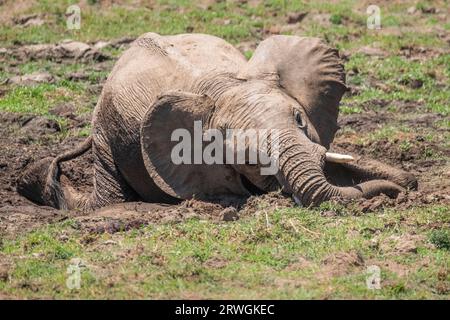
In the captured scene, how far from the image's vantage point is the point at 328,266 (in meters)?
9.81

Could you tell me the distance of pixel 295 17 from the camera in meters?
19.0

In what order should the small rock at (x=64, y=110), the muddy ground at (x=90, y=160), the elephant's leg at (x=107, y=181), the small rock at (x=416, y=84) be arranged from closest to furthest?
the muddy ground at (x=90, y=160) → the elephant's leg at (x=107, y=181) → the small rock at (x=64, y=110) → the small rock at (x=416, y=84)

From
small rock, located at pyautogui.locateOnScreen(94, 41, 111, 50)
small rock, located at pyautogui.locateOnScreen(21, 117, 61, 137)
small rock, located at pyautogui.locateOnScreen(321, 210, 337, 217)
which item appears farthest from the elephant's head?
small rock, located at pyautogui.locateOnScreen(94, 41, 111, 50)

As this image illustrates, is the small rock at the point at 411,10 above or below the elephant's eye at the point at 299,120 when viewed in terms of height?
below

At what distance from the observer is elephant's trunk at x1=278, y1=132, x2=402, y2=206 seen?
436 inches

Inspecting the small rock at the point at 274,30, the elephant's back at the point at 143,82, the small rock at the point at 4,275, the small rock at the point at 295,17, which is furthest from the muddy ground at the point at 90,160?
the small rock at the point at 295,17

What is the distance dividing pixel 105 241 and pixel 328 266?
1.84 m

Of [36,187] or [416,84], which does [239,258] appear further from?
[416,84]

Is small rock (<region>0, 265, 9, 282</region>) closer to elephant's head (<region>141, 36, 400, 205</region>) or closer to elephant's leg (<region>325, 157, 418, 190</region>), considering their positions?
elephant's head (<region>141, 36, 400, 205</region>)

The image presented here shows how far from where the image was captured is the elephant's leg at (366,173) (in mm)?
11969

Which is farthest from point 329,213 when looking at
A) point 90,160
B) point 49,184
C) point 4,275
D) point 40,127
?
point 40,127

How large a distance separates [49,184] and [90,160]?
1.13 m

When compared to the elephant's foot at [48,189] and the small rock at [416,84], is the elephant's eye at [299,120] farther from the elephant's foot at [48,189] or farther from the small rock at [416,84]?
the small rock at [416,84]
